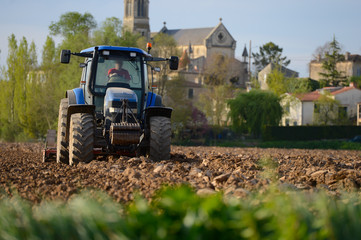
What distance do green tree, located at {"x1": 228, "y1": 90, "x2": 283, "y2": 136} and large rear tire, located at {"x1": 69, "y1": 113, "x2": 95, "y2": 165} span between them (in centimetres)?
4436

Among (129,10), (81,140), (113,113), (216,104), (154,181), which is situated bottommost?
(154,181)

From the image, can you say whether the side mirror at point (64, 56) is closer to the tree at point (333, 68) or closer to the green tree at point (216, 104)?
the green tree at point (216, 104)

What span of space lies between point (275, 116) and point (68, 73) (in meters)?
22.6

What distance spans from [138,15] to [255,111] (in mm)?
69654

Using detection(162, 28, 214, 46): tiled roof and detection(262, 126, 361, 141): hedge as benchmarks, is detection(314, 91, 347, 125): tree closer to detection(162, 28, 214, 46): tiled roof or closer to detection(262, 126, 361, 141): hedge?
detection(262, 126, 361, 141): hedge

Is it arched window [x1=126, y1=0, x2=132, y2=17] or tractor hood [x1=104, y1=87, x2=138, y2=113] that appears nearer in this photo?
tractor hood [x1=104, y1=87, x2=138, y2=113]

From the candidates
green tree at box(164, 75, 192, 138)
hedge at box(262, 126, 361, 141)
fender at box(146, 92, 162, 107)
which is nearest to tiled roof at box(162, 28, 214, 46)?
green tree at box(164, 75, 192, 138)

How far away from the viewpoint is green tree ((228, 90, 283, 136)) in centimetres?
5550

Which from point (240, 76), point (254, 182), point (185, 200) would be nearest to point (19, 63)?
point (254, 182)

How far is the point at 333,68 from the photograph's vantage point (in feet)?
303

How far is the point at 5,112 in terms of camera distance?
4644 cm

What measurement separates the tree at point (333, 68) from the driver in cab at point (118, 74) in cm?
8242

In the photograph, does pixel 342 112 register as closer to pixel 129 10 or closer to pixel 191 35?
pixel 191 35

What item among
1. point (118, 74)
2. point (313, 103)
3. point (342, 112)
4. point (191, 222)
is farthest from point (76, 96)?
point (313, 103)
